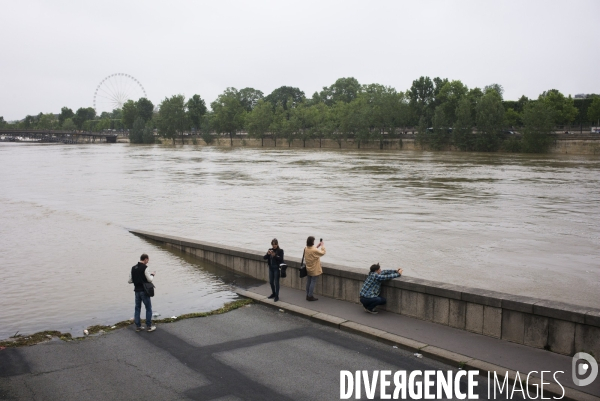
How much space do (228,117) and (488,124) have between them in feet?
297

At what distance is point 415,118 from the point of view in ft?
436

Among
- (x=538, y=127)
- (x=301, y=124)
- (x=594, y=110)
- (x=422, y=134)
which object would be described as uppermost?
(x=594, y=110)

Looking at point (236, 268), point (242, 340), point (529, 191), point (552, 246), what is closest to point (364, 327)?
point (242, 340)

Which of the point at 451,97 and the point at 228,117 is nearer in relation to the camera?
the point at 451,97

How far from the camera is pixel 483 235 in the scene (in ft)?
92.4

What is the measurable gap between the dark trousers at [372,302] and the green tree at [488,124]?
3740 inches

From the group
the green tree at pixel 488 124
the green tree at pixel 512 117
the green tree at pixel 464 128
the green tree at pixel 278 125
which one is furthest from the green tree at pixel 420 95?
the green tree at pixel 278 125

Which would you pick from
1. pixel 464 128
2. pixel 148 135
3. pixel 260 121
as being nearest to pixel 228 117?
pixel 260 121

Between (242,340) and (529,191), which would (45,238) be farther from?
(529,191)

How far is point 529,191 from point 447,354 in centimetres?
3890

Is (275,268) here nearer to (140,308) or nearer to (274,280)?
(274,280)

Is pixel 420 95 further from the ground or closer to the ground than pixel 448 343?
further from the ground

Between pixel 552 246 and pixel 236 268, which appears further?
pixel 552 246

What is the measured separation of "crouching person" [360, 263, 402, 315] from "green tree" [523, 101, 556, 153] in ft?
294
